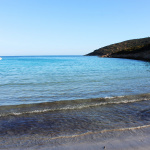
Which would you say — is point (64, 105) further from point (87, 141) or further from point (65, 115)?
point (87, 141)

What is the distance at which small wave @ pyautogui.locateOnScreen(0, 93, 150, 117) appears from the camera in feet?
23.6

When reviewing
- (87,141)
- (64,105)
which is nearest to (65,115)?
(64,105)

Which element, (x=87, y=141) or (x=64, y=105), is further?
(x=64, y=105)

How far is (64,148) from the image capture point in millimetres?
4180

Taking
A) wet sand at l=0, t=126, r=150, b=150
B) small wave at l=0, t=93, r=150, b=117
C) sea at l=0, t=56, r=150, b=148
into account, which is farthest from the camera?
small wave at l=0, t=93, r=150, b=117

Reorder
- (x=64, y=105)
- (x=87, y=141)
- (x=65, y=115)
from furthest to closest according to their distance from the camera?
(x=64, y=105) < (x=65, y=115) < (x=87, y=141)

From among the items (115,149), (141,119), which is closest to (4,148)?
(115,149)

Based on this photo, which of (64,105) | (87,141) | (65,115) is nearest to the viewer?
(87,141)

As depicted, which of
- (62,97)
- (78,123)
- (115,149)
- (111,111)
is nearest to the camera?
(115,149)

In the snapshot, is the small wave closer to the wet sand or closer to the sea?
the sea

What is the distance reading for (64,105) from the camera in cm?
798

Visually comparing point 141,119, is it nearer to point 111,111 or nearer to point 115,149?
point 111,111

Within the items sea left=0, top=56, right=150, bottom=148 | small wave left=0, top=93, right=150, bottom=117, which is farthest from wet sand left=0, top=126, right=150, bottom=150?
small wave left=0, top=93, right=150, bottom=117

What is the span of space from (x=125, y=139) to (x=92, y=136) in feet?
Result: 3.16
